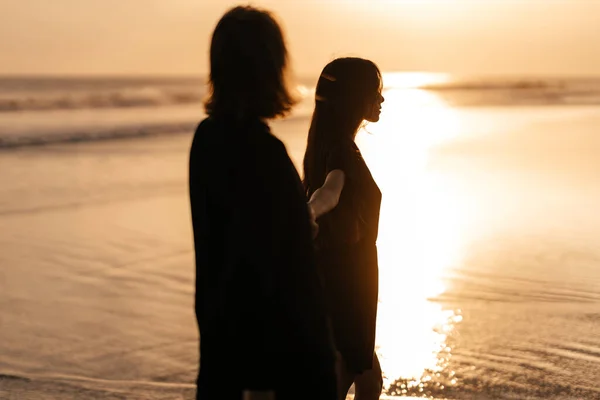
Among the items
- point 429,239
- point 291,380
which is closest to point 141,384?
point 291,380

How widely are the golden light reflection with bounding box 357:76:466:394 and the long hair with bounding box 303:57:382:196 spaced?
1.64 metres

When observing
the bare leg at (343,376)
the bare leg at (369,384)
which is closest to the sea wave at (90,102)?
the bare leg at (369,384)

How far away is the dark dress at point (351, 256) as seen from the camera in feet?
9.07

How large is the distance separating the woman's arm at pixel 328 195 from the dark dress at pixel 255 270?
0.37 metres

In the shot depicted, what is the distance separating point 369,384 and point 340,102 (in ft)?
3.67

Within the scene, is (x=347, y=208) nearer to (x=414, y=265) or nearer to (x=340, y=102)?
(x=340, y=102)

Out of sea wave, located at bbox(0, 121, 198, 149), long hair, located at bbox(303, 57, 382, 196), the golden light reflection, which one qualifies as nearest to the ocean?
the golden light reflection

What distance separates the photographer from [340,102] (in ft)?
9.48

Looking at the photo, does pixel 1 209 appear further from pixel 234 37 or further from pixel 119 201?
pixel 234 37

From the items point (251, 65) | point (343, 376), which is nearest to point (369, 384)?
point (343, 376)

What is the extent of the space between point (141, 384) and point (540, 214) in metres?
5.56

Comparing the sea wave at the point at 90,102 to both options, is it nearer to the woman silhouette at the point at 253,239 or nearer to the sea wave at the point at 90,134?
the sea wave at the point at 90,134

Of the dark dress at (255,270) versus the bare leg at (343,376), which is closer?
the dark dress at (255,270)

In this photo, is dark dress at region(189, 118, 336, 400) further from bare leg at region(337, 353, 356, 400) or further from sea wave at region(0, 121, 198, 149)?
sea wave at region(0, 121, 198, 149)
